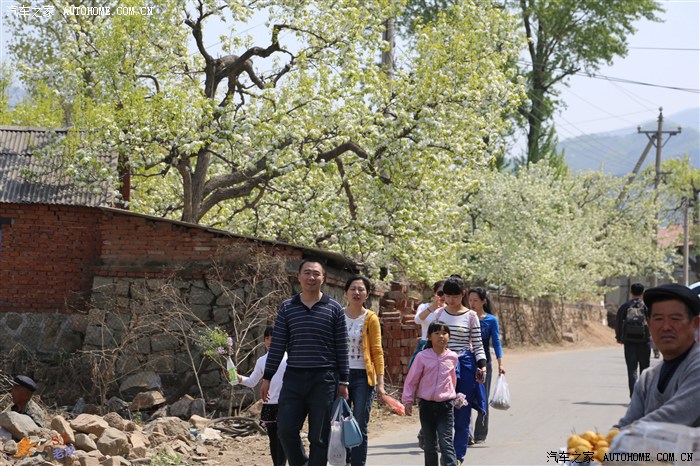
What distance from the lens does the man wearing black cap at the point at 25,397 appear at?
420 inches

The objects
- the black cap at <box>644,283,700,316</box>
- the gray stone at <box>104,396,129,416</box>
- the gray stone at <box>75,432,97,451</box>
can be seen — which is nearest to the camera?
the black cap at <box>644,283,700,316</box>

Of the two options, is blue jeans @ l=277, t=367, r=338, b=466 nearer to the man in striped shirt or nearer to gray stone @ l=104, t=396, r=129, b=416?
the man in striped shirt

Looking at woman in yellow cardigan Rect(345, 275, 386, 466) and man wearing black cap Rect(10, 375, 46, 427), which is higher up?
woman in yellow cardigan Rect(345, 275, 386, 466)

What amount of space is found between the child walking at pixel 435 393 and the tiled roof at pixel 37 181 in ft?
31.4

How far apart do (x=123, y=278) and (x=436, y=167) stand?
709cm

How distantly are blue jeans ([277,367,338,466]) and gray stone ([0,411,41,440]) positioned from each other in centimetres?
354

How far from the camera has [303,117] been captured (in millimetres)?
19047

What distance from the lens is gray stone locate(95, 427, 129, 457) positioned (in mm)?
9742

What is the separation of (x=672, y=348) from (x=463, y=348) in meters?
5.05

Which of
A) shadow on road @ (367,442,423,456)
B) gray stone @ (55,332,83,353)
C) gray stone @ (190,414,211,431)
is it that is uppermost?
gray stone @ (55,332,83,353)

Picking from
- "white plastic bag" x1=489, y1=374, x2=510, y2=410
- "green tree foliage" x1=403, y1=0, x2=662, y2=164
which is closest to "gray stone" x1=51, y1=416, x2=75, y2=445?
"white plastic bag" x1=489, y1=374, x2=510, y2=410

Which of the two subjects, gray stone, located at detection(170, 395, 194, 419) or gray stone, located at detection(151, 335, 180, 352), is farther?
gray stone, located at detection(151, 335, 180, 352)

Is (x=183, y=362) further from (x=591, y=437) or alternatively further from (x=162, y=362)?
(x=591, y=437)

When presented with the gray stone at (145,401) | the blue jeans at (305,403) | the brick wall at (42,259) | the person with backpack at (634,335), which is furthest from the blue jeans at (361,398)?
the brick wall at (42,259)
